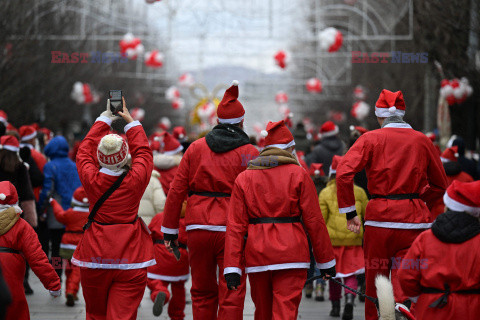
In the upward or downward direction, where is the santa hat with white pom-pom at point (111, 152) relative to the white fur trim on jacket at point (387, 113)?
downward

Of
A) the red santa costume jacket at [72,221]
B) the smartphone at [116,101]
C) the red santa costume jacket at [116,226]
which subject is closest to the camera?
the red santa costume jacket at [116,226]

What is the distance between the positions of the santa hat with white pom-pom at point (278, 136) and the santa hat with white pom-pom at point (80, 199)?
3687mm

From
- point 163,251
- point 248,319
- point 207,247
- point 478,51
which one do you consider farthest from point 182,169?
point 478,51

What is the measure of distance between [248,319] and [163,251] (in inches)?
46.9

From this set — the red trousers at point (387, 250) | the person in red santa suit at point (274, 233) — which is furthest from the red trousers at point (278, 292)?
the red trousers at point (387, 250)

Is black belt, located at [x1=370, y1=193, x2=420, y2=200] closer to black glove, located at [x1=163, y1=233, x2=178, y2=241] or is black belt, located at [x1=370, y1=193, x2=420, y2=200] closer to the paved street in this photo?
black glove, located at [x1=163, y1=233, x2=178, y2=241]

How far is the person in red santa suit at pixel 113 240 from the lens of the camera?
260 inches

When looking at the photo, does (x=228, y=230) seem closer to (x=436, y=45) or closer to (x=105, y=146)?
(x=105, y=146)

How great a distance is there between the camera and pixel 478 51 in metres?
18.1

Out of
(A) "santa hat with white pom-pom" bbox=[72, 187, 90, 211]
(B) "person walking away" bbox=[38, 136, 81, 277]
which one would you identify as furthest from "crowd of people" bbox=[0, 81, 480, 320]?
(B) "person walking away" bbox=[38, 136, 81, 277]

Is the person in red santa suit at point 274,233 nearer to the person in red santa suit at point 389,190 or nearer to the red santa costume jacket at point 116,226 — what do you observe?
the red santa costume jacket at point 116,226

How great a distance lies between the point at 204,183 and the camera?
743 cm

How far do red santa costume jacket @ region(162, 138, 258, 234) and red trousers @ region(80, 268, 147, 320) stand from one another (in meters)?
0.86

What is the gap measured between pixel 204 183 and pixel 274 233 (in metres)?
1.14
